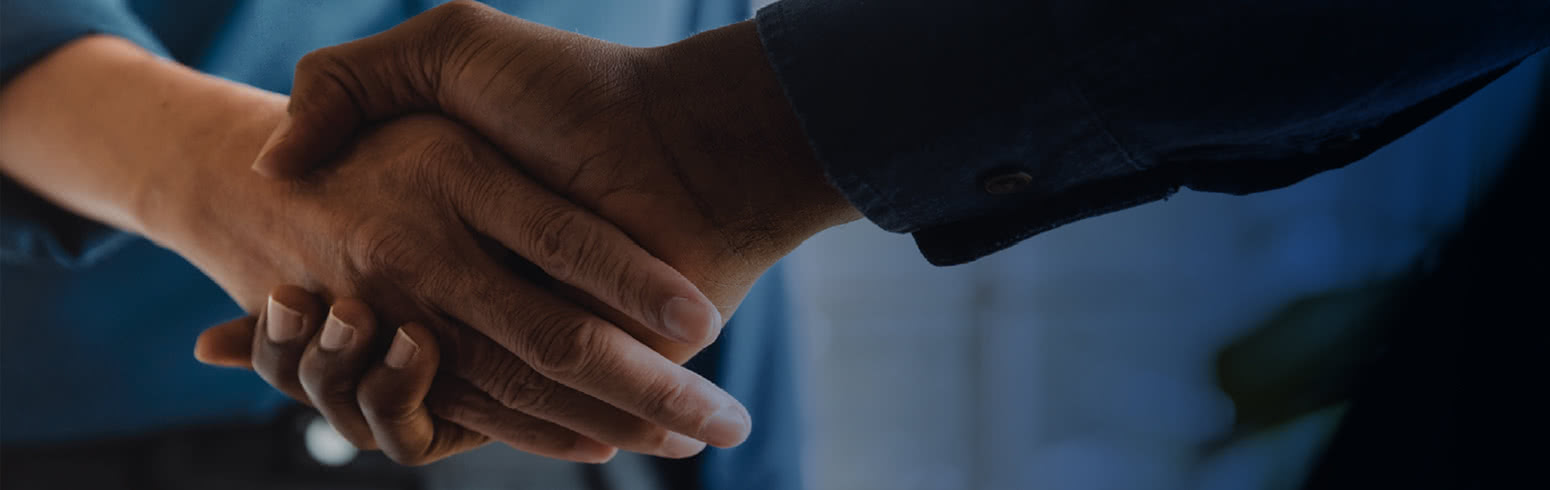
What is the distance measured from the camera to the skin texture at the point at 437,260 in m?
0.44

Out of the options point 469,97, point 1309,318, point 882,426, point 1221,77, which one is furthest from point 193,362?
point 1309,318

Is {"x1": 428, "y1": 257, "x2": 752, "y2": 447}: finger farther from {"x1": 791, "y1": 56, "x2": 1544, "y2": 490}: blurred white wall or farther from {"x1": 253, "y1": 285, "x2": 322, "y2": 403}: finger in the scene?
{"x1": 791, "y1": 56, "x2": 1544, "y2": 490}: blurred white wall

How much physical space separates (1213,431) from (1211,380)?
0.19 feet

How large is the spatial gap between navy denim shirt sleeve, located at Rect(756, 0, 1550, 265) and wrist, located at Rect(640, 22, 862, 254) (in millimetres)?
14

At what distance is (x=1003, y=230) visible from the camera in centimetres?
44

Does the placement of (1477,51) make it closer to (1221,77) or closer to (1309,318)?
(1221,77)

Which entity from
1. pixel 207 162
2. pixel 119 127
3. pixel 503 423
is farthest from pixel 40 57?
pixel 503 423

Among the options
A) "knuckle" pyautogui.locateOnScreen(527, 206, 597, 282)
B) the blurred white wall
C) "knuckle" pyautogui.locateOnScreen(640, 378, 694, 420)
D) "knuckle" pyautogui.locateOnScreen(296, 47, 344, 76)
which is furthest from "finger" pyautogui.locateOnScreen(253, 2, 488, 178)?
the blurred white wall

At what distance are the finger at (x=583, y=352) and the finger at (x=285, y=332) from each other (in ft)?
0.28

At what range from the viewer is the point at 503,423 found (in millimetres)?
523

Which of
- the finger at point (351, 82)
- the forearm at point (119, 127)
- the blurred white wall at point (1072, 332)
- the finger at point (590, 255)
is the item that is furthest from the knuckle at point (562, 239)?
the blurred white wall at point (1072, 332)

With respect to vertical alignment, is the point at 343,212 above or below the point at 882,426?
above

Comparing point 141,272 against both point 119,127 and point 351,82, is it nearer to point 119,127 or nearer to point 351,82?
point 119,127

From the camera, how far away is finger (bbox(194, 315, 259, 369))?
1.69 feet
